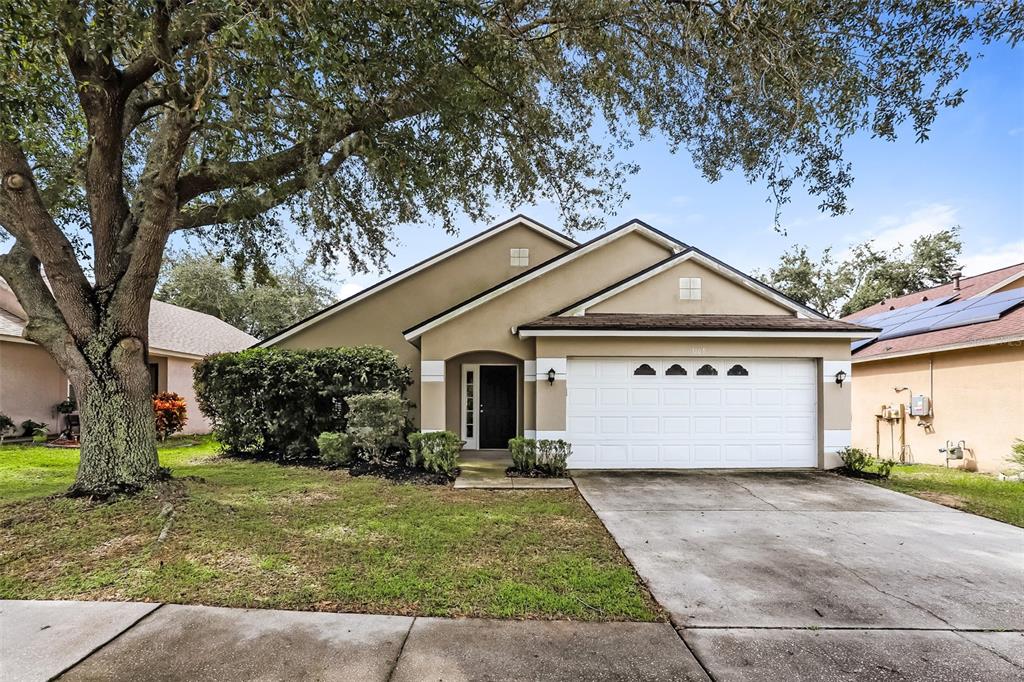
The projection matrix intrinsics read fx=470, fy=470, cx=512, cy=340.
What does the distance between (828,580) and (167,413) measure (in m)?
16.1

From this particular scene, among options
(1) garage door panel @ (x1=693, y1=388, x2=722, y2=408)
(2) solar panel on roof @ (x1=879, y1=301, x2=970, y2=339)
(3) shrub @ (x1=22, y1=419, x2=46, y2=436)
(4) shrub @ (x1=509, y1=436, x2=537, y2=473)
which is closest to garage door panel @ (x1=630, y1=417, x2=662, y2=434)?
(1) garage door panel @ (x1=693, y1=388, x2=722, y2=408)

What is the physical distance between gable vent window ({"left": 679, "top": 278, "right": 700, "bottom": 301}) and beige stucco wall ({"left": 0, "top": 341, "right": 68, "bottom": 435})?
56.2 ft

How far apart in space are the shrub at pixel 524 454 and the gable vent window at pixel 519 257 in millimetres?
6566

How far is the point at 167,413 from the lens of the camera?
544 inches

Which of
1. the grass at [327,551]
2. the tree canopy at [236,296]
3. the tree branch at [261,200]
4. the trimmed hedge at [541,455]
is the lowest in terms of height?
the grass at [327,551]

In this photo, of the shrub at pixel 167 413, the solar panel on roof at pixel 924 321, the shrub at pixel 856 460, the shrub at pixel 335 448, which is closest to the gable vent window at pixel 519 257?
the shrub at pixel 335 448

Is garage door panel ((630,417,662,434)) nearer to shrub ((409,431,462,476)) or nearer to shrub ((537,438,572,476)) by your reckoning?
shrub ((537,438,572,476))

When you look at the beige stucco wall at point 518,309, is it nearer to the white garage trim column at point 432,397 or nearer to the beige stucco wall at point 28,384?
the white garage trim column at point 432,397

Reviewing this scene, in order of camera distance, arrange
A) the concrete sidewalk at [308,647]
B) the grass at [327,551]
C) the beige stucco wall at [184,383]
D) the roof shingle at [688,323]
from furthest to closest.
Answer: the beige stucco wall at [184,383] → the roof shingle at [688,323] → the grass at [327,551] → the concrete sidewalk at [308,647]

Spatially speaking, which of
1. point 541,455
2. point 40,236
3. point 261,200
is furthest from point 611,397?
point 40,236

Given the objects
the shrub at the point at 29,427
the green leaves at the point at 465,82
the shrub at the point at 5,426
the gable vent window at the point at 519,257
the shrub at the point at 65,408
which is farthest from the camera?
the gable vent window at the point at 519,257

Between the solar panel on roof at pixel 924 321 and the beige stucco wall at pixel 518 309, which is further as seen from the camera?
the solar panel on roof at pixel 924 321

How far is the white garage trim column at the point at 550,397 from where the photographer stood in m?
9.64

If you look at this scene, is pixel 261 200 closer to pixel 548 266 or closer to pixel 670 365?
pixel 548 266
